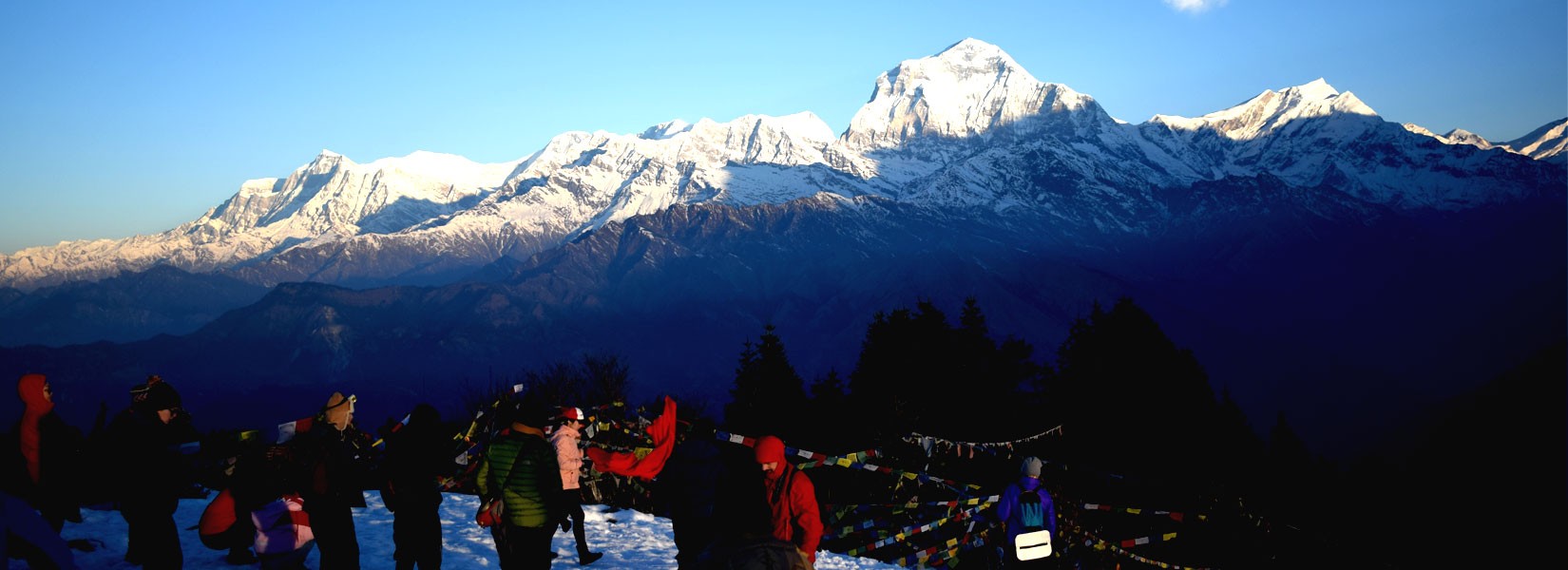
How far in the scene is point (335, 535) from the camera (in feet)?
29.1

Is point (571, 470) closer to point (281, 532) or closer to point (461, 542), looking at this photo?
point (461, 542)

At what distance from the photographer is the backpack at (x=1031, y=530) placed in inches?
384

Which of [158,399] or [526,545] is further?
[158,399]

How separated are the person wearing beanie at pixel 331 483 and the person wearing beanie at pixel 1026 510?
5.97 metres

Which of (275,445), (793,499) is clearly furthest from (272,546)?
(793,499)

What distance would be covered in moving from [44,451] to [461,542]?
514 centimetres

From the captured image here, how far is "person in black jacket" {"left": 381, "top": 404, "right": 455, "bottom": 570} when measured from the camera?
8.97 m

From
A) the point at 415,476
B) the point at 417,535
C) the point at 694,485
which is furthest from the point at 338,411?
the point at 694,485

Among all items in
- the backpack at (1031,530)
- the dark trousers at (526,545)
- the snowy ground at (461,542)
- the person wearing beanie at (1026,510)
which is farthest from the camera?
the snowy ground at (461,542)

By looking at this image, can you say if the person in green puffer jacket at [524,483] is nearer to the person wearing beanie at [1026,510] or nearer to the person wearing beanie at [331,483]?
the person wearing beanie at [331,483]

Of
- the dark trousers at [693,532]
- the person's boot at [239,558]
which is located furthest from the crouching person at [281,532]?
the dark trousers at [693,532]

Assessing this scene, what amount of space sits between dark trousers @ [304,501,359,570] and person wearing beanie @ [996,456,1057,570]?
6.03 m

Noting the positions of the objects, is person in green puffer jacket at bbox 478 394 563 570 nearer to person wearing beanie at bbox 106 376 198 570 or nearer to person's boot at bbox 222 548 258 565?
person wearing beanie at bbox 106 376 198 570

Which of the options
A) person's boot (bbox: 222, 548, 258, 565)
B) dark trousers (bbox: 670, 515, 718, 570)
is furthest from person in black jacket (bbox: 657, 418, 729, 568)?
person's boot (bbox: 222, 548, 258, 565)
